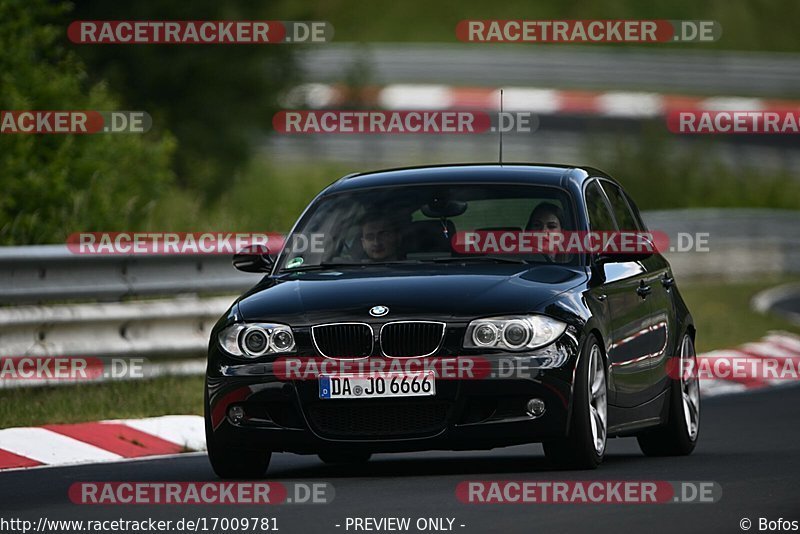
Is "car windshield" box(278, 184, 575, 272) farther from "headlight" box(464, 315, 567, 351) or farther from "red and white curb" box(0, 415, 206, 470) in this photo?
"red and white curb" box(0, 415, 206, 470)

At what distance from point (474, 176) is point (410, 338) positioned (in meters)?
1.71

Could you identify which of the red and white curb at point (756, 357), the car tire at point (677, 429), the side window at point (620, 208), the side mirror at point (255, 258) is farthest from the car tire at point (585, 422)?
the red and white curb at point (756, 357)

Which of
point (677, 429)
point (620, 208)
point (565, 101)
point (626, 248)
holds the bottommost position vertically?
point (677, 429)

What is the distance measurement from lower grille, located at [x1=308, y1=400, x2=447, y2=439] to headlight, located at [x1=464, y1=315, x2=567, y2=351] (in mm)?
366

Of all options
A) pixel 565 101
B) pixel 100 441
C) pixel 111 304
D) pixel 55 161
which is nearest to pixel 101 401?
pixel 111 304

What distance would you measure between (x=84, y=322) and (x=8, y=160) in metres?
5.75

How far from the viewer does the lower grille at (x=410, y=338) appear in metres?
9.95

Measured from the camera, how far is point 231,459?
10.4 m

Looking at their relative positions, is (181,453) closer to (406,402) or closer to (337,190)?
(337,190)

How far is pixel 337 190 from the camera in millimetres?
11688

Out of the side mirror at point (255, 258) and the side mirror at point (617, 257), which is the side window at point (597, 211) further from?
the side mirror at point (255, 258)

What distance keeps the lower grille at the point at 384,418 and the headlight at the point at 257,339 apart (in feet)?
1.19

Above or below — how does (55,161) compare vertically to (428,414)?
above

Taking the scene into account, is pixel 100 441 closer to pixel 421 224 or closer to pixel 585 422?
pixel 421 224
